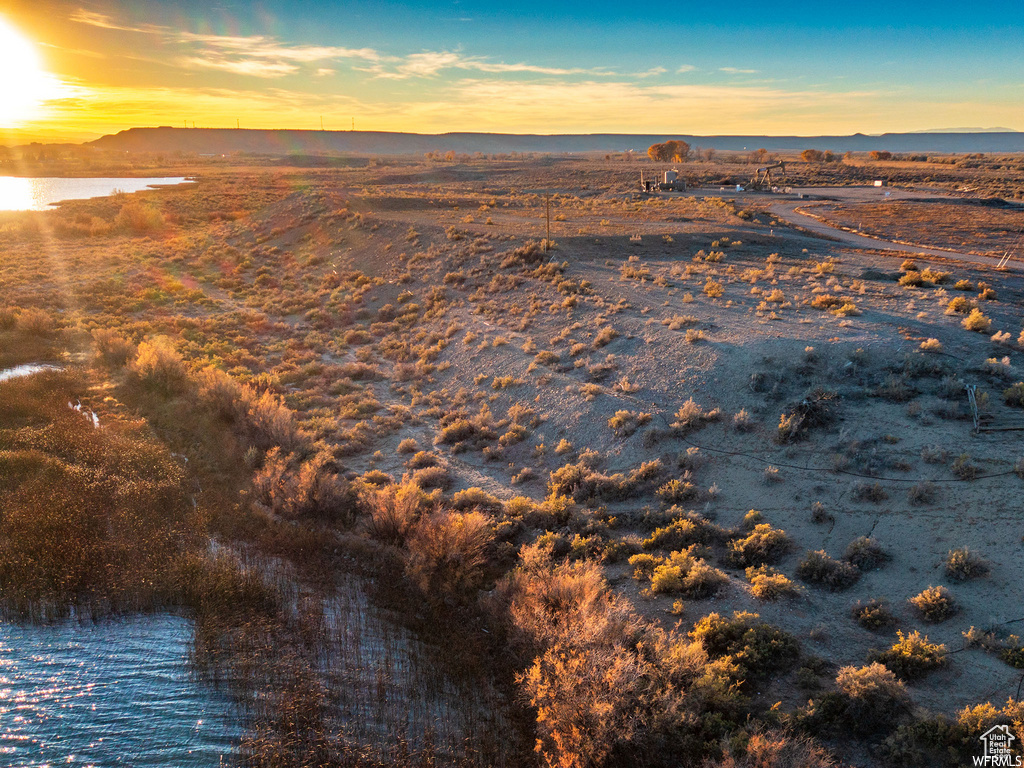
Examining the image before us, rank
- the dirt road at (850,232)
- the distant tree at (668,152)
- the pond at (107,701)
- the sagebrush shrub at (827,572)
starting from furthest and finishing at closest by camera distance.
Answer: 1. the distant tree at (668,152)
2. the dirt road at (850,232)
3. the sagebrush shrub at (827,572)
4. the pond at (107,701)

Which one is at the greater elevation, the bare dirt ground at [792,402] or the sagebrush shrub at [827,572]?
the bare dirt ground at [792,402]

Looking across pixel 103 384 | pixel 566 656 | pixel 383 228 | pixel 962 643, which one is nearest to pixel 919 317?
pixel 962 643

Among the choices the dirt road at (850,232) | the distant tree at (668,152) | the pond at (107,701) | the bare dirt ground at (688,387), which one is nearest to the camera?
the pond at (107,701)

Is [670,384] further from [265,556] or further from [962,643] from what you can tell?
[265,556]
